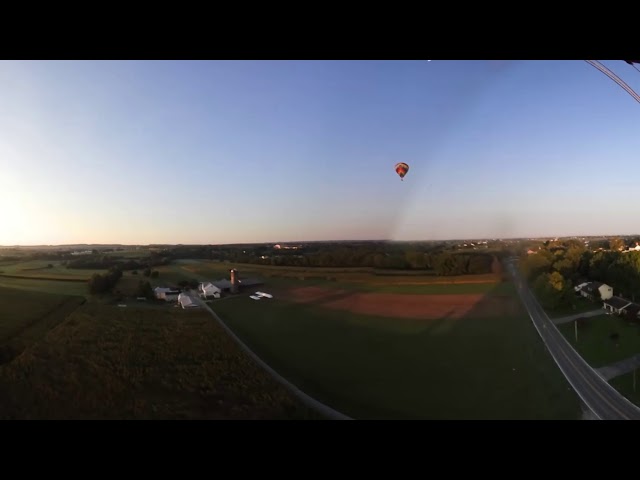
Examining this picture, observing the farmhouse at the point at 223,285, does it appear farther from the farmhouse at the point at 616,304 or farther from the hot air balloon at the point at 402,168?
the farmhouse at the point at 616,304

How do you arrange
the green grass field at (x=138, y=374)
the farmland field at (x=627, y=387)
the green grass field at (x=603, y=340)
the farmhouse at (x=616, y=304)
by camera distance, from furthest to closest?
the farmhouse at (x=616, y=304) → the green grass field at (x=603, y=340) → the farmland field at (x=627, y=387) → the green grass field at (x=138, y=374)

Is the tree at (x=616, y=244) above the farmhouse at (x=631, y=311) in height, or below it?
above

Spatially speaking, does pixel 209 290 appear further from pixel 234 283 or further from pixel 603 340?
pixel 603 340

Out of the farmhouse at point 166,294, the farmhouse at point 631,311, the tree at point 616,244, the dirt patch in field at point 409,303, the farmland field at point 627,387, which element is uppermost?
the tree at point 616,244

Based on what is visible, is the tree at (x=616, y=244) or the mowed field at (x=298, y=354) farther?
the tree at (x=616, y=244)

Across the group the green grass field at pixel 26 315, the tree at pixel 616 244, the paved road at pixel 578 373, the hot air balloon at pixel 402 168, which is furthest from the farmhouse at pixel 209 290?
the tree at pixel 616 244
